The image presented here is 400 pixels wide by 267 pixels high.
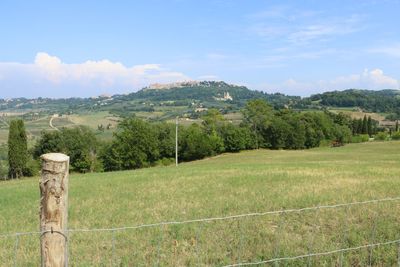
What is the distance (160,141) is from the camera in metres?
81.2

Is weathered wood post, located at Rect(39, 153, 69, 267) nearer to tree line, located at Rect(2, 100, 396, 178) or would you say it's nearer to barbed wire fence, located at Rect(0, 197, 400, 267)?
barbed wire fence, located at Rect(0, 197, 400, 267)

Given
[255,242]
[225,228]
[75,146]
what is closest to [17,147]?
[75,146]

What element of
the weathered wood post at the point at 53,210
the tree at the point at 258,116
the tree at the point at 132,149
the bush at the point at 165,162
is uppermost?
the weathered wood post at the point at 53,210

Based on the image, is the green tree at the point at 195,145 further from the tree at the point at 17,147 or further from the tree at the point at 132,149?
the tree at the point at 17,147

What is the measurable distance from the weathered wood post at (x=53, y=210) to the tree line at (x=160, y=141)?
222ft

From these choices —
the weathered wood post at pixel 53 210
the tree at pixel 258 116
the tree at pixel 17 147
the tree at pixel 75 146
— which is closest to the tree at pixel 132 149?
the tree at pixel 75 146

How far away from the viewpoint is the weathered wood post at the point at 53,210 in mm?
4586

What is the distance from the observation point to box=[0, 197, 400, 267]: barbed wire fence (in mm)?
7996

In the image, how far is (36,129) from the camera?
158125 millimetres

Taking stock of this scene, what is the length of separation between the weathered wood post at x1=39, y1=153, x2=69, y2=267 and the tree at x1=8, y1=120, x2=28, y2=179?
67.8 metres

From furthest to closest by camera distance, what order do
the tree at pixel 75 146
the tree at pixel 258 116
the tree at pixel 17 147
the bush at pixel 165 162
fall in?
the tree at pixel 258 116 < the bush at pixel 165 162 < the tree at pixel 75 146 < the tree at pixel 17 147

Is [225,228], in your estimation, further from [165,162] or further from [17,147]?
[165,162]

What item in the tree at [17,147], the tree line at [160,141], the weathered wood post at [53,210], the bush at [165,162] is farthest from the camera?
the bush at [165,162]

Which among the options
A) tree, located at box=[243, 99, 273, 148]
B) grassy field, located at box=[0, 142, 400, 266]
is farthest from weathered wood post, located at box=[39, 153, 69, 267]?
tree, located at box=[243, 99, 273, 148]
